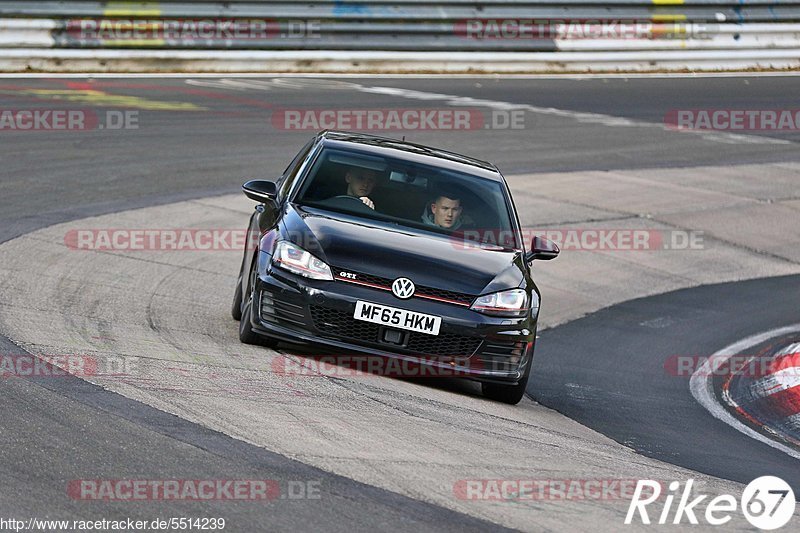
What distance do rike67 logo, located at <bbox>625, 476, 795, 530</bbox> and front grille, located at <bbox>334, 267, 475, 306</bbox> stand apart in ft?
6.69

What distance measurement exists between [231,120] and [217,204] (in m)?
5.01

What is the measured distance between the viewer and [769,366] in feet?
36.9

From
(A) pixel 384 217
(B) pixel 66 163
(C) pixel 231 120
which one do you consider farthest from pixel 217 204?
(A) pixel 384 217

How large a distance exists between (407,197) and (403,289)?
1327 millimetres

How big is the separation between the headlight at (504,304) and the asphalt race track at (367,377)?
60cm

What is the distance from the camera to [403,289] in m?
8.29

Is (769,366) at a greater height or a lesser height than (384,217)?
lesser

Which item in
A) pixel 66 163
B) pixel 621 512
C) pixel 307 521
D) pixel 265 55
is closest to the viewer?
pixel 307 521

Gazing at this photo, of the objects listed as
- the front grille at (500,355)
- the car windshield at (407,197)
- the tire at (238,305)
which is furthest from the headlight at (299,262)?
the tire at (238,305)

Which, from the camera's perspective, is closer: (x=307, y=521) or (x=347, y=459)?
(x=307, y=521)

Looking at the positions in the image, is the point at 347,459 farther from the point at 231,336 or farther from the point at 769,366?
the point at 769,366

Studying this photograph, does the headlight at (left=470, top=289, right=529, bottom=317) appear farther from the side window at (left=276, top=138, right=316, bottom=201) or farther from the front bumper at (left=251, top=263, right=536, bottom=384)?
the side window at (left=276, top=138, right=316, bottom=201)

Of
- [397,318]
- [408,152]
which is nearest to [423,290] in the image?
[397,318]

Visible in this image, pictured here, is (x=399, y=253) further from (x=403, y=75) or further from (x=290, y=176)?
(x=403, y=75)
